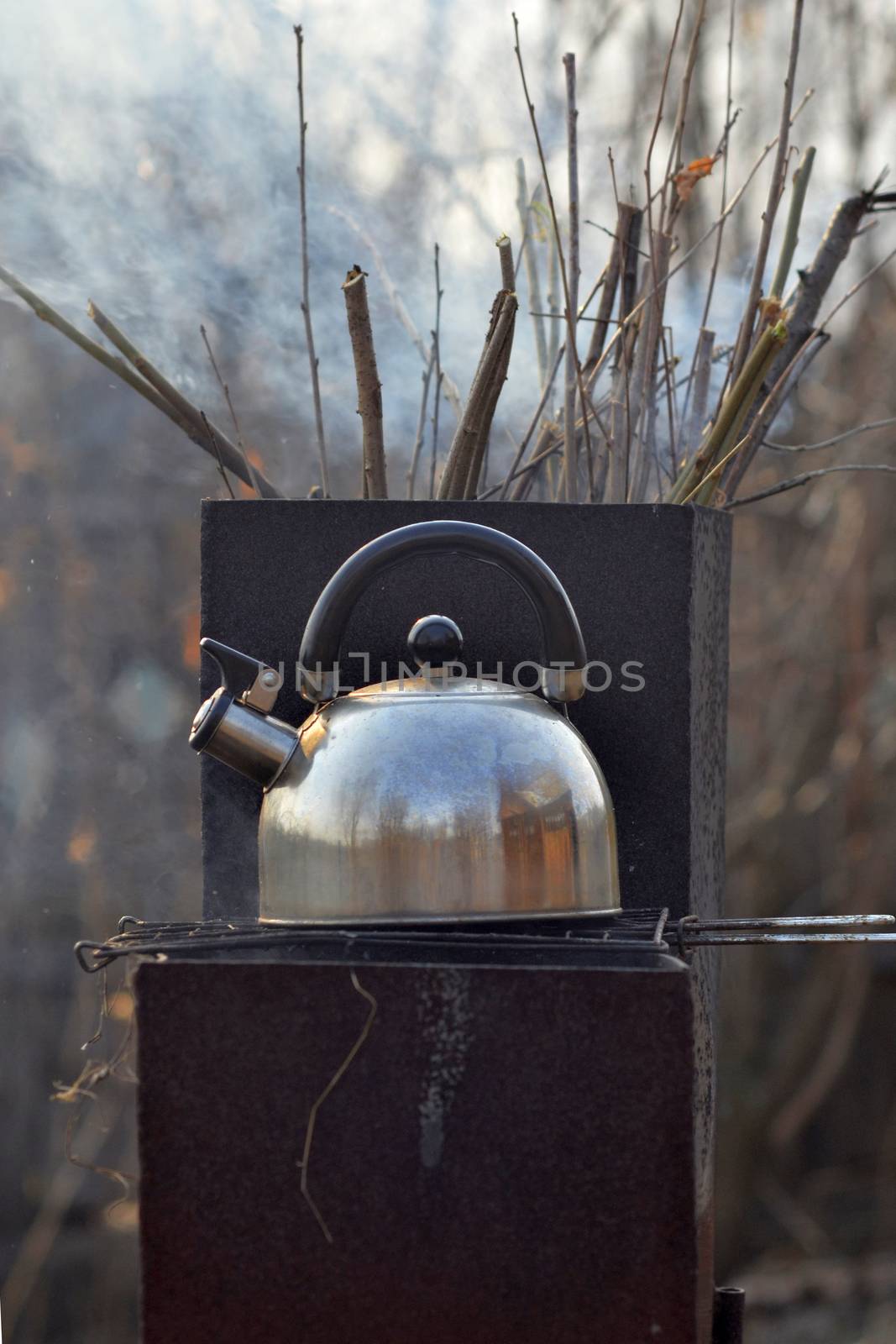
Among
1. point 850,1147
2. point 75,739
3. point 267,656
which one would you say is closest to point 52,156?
point 267,656

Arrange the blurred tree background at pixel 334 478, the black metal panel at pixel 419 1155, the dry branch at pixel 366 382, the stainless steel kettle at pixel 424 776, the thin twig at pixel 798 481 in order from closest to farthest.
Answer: the black metal panel at pixel 419 1155
the stainless steel kettle at pixel 424 776
the dry branch at pixel 366 382
the thin twig at pixel 798 481
the blurred tree background at pixel 334 478

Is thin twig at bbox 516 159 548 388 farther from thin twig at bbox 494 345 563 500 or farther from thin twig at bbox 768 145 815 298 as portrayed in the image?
thin twig at bbox 768 145 815 298

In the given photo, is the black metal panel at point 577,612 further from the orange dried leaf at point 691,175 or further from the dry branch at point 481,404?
the orange dried leaf at point 691,175

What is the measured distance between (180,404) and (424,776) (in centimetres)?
68

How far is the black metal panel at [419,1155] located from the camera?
1.08 m

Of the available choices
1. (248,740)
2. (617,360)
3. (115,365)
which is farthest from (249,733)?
(617,360)

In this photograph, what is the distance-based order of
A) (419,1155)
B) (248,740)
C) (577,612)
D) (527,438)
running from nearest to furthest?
1. (419,1155)
2. (248,740)
3. (577,612)
4. (527,438)

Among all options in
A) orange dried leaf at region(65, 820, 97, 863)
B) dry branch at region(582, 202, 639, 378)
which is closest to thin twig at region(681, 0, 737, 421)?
dry branch at region(582, 202, 639, 378)

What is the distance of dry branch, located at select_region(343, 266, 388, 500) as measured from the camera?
1489 millimetres

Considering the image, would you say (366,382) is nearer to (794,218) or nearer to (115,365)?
(115,365)

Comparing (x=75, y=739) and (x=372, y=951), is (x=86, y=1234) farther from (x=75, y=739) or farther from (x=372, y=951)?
(x=372, y=951)

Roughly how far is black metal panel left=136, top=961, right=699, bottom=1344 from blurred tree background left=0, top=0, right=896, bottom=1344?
13 cm

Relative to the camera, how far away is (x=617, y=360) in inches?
74.1

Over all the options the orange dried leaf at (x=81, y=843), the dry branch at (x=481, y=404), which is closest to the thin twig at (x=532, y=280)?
the dry branch at (x=481, y=404)
